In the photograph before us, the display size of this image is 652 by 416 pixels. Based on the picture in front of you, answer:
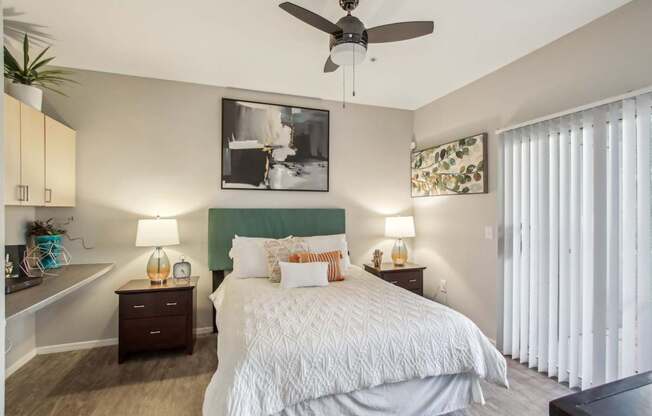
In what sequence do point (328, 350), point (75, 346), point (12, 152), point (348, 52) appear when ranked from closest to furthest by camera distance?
point (328, 350)
point (348, 52)
point (12, 152)
point (75, 346)

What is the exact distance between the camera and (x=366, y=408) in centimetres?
170

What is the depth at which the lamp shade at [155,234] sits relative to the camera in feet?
9.17

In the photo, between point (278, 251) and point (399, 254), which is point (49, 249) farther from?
point (399, 254)

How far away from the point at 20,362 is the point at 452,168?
4.57 m

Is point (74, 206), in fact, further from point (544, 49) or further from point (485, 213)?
point (544, 49)

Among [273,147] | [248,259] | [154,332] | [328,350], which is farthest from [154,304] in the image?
[273,147]

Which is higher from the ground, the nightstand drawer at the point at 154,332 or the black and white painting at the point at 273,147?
the black and white painting at the point at 273,147

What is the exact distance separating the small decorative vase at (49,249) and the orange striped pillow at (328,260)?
212 cm

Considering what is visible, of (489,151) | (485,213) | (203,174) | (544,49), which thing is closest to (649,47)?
(544,49)

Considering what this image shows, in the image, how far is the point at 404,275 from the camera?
3580mm

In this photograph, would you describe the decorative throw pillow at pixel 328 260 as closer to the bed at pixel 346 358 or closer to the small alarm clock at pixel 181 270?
the bed at pixel 346 358

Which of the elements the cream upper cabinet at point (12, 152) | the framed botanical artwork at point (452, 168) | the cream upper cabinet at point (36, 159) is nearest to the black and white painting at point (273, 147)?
the framed botanical artwork at point (452, 168)

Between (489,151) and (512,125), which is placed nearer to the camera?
(512,125)

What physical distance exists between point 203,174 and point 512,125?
124 inches
